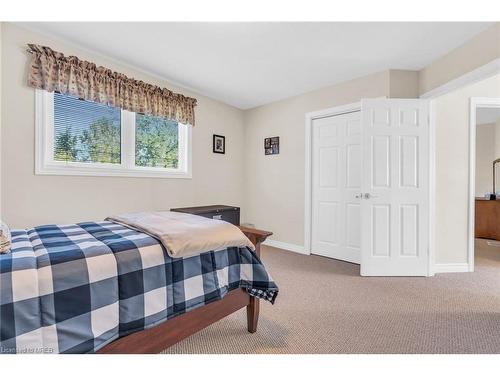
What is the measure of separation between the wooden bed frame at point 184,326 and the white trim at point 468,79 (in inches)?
91.4

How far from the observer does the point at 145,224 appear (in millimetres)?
1555

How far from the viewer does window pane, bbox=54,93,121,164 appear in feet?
8.09

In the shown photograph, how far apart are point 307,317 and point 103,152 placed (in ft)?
8.68

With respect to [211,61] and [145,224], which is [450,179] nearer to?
[211,61]

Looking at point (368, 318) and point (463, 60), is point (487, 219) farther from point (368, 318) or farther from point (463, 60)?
point (368, 318)

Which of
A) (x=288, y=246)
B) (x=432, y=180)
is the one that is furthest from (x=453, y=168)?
(x=288, y=246)

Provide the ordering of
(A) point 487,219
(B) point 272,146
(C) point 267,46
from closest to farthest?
(C) point 267,46, (B) point 272,146, (A) point 487,219

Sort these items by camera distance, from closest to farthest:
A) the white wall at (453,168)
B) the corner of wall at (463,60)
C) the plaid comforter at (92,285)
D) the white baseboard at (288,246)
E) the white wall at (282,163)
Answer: the plaid comforter at (92,285) → the corner of wall at (463,60) → the white wall at (453,168) → the white wall at (282,163) → the white baseboard at (288,246)

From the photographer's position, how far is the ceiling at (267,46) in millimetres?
2162

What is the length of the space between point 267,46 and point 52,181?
244 cm

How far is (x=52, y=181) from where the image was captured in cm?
237

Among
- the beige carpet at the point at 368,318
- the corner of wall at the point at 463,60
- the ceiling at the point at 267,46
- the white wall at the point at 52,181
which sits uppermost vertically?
the ceiling at the point at 267,46

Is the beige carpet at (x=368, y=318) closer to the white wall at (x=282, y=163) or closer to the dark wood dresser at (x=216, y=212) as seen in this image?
the dark wood dresser at (x=216, y=212)

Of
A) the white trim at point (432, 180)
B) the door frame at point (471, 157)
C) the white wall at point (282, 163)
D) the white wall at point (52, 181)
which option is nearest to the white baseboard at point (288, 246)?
the white wall at point (282, 163)
